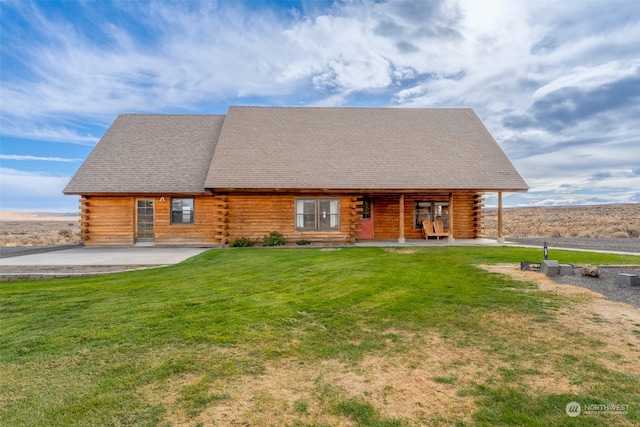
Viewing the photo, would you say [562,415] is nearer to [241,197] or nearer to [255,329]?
[255,329]

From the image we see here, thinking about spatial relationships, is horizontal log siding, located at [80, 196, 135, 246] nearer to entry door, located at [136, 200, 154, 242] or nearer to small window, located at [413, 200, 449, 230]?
entry door, located at [136, 200, 154, 242]

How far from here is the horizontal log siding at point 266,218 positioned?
16562 millimetres

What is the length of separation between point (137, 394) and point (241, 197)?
45.2 ft

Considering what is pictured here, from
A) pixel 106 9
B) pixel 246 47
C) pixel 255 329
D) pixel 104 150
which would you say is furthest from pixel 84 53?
pixel 255 329

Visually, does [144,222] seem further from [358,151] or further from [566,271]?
[566,271]

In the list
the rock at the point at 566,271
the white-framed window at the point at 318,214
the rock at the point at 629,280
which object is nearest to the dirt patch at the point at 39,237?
the white-framed window at the point at 318,214

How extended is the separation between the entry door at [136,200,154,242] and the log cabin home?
0.16ft

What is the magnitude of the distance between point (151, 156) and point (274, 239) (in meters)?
8.28

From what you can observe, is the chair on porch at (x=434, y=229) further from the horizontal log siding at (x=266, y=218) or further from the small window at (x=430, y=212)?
the horizontal log siding at (x=266, y=218)

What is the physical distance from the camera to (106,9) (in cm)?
1659

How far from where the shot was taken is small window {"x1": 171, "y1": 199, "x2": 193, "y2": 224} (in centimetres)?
1694

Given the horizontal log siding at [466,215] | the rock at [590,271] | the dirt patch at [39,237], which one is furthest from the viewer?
the dirt patch at [39,237]

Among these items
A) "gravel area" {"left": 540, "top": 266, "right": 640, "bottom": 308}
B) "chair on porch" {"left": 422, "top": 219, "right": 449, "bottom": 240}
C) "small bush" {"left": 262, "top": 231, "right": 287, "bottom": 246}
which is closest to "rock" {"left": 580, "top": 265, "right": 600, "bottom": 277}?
"gravel area" {"left": 540, "top": 266, "right": 640, "bottom": 308}

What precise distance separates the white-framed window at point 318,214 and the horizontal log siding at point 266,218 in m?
0.24
